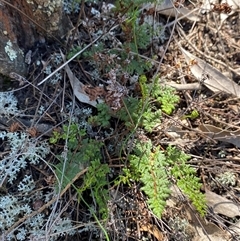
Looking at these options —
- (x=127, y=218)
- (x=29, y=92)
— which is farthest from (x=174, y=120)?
(x=29, y=92)

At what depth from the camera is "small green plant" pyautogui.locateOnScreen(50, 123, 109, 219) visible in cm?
204

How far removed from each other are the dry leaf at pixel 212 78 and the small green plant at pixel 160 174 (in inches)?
20.4

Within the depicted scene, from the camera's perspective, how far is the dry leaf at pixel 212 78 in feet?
7.99

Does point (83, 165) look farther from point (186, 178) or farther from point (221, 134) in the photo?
point (221, 134)

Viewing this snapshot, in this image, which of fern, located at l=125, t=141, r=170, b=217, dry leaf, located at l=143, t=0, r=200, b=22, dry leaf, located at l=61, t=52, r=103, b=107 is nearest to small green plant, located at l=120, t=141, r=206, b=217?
fern, located at l=125, t=141, r=170, b=217

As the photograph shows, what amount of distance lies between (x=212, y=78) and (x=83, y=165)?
91 cm

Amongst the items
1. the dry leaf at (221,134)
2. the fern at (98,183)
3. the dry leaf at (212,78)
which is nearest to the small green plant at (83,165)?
the fern at (98,183)

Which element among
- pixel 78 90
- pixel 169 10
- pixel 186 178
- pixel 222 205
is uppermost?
pixel 169 10

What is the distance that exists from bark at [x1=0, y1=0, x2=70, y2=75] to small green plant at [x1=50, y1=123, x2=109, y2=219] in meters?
0.46

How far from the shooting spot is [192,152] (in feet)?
7.59

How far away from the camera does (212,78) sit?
2.47 m

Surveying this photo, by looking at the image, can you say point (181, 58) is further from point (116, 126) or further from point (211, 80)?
point (116, 126)

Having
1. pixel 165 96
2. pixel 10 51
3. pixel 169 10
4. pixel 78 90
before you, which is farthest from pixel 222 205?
pixel 10 51

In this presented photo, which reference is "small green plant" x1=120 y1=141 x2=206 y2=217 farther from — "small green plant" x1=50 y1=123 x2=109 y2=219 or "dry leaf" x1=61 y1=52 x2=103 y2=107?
"dry leaf" x1=61 y1=52 x2=103 y2=107
